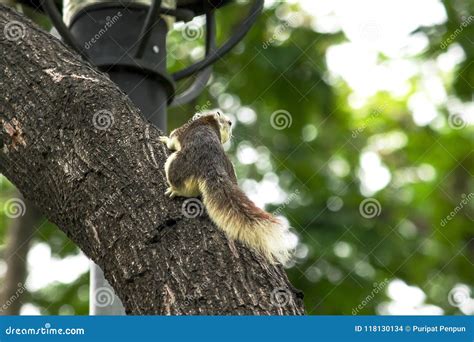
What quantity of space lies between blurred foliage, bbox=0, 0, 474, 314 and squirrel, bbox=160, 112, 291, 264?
3194mm

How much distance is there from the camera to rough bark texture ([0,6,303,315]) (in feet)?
12.9

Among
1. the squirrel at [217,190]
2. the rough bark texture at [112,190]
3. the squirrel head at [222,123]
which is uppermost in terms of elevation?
the squirrel head at [222,123]

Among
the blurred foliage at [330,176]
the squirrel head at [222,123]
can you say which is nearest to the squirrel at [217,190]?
the squirrel head at [222,123]

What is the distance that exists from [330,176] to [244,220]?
15.8ft

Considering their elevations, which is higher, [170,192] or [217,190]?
[217,190]

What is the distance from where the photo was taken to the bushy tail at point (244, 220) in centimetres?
429

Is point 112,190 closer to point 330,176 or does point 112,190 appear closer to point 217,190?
point 217,190

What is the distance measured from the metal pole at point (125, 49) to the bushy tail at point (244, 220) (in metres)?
1.22

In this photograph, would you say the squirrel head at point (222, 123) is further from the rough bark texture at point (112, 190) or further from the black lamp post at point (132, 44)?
the rough bark texture at point (112, 190)

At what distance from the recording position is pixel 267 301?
386 centimetres

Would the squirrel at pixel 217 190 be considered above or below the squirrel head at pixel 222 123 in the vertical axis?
below

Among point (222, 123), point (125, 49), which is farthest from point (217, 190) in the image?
point (125, 49)

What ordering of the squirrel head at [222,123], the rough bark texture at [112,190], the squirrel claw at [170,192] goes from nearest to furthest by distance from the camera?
1. the rough bark texture at [112,190]
2. the squirrel claw at [170,192]
3. the squirrel head at [222,123]

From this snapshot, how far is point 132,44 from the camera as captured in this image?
5902 millimetres
